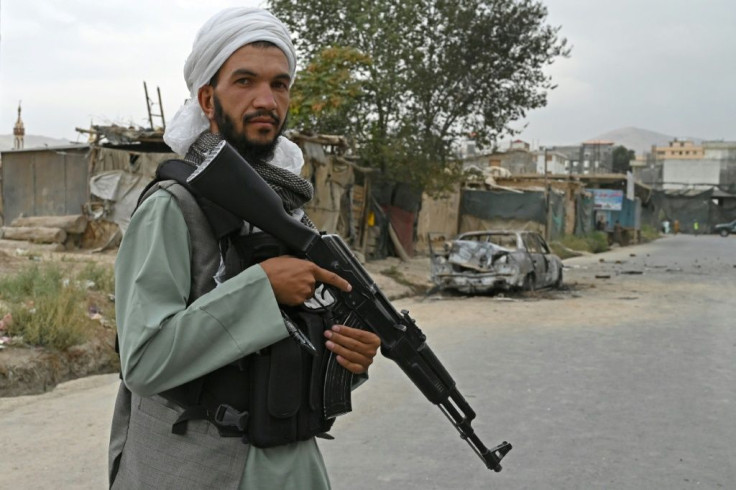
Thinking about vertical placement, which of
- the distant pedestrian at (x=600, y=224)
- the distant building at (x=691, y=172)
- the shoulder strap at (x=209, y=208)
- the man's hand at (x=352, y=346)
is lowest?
the distant pedestrian at (x=600, y=224)

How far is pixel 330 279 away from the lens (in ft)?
5.44

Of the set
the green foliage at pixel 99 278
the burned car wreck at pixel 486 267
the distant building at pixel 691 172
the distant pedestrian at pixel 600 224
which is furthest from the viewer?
the distant building at pixel 691 172

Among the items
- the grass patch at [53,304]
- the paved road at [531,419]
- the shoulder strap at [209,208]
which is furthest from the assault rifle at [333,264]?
the grass patch at [53,304]

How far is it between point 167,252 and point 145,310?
11 centimetres

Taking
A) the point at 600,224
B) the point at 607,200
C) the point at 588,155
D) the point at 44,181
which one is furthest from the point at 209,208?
the point at 588,155

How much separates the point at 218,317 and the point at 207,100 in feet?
1.79

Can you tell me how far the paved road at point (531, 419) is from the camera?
4289 mm

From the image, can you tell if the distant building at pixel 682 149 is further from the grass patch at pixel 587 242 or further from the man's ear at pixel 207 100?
the man's ear at pixel 207 100

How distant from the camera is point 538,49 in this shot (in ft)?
69.7

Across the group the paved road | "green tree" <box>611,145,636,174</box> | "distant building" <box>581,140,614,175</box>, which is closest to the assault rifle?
the paved road

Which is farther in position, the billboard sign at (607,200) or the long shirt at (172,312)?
the billboard sign at (607,200)

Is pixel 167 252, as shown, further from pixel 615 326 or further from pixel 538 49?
pixel 538 49

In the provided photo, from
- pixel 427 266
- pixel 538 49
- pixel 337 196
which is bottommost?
pixel 427 266

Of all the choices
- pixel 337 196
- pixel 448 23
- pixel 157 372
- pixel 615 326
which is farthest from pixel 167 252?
pixel 448 23
